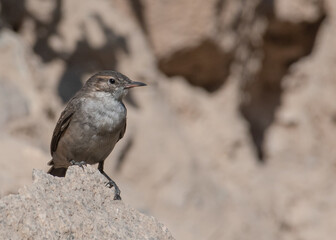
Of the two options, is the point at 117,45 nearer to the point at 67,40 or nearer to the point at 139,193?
the point at 67,40

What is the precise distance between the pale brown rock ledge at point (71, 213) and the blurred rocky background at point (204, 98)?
3046 mm

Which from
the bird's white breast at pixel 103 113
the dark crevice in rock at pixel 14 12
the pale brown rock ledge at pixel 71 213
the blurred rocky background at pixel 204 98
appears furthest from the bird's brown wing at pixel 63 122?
the dark crevice in rock at pixel 14 12

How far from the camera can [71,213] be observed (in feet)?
12.0

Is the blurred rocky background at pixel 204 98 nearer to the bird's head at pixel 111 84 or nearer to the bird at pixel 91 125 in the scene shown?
the bird at pixel 91 125

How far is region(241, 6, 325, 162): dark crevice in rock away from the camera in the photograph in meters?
10.0

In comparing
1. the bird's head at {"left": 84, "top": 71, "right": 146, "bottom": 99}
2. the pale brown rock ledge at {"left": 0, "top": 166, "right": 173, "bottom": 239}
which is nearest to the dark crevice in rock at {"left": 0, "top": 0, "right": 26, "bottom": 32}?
the bird's head at {"left": 84, "top": 71, "right": 146, "bottom": 99}

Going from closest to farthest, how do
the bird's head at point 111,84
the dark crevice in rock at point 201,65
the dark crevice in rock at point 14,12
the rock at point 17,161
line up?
the bird's head at point 111,84, the rock at point 17,161, the dark crevice in rock at point 14,12, the dark crevice in rock at point 201,65

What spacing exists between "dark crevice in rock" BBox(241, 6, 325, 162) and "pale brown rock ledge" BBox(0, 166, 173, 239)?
6292 mm

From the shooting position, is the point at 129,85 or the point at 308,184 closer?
the point at 129,85

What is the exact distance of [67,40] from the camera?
842 centimetres

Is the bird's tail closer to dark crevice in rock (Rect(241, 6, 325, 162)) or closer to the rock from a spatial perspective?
the rock

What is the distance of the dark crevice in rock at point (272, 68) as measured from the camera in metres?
10.0

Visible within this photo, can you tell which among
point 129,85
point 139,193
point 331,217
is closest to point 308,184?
point 331,217

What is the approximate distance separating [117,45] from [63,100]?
125cm
